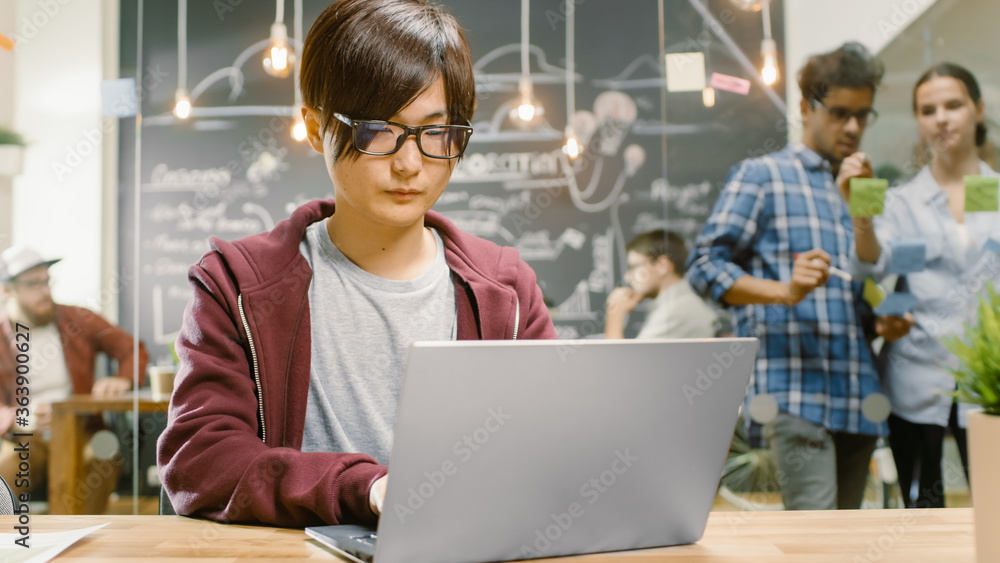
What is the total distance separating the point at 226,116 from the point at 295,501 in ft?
9.40

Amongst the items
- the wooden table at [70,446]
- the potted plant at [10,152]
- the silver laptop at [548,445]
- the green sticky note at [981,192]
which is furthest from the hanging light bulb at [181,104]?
the green sticky note at [981,192]

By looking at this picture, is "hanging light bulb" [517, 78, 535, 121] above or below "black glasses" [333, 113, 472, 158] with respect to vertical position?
above

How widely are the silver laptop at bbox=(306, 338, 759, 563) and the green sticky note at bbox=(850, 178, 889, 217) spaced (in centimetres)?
217

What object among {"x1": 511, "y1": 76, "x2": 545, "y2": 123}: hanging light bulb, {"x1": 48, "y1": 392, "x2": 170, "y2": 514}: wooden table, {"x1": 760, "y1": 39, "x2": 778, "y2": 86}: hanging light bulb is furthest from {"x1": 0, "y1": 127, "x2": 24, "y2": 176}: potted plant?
{"x1": 760, "y1": 39, "x2": 778, "y2": 86}: hanging light bulb

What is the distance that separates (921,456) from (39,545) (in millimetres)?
2622

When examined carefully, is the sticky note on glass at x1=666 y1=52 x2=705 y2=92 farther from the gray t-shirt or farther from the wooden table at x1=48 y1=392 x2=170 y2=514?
the wooden table at x1=48 y1=392 x2=170 y2=514

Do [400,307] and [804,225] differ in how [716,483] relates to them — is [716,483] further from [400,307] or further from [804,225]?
[804,225]

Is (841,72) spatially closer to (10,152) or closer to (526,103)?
(526,103)

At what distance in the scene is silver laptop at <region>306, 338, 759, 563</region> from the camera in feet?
2.10

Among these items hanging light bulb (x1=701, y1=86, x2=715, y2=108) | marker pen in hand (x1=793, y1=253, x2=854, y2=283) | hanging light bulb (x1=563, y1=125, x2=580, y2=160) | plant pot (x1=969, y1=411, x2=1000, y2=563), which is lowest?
plant pot (x1=969, y1=411, x2=1000, y2=563)

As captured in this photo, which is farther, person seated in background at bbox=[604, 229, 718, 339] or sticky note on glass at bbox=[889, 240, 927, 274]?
person seated in background at bbox=[604, 229, 718, 339]

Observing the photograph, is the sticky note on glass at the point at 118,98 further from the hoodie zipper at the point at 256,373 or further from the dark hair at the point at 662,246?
the hoodie zipper at the point at 256,373

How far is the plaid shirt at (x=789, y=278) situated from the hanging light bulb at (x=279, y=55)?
196 cm

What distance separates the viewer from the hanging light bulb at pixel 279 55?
3.30 metres
